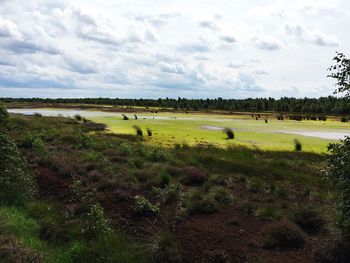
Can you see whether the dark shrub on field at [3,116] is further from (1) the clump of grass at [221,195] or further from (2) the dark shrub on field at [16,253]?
(1) the clump of grass at [221,195]

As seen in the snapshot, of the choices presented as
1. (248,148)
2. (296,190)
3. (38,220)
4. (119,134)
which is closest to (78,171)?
(38,220)

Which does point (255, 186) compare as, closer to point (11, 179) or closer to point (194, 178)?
point (194, 178)

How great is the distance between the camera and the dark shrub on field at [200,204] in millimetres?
14119

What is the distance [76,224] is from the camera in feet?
41.9

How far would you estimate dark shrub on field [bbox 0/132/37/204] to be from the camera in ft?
47.9

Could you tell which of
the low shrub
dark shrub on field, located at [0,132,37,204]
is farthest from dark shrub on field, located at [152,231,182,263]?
dark shrub on field, located at [0,132,37,204]

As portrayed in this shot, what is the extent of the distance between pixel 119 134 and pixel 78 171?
77.4 feet

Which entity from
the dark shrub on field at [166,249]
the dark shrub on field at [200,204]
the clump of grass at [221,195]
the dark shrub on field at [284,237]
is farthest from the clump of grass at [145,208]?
the dark shrub on field at [284,237]

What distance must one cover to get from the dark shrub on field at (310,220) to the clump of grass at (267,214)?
56 cm

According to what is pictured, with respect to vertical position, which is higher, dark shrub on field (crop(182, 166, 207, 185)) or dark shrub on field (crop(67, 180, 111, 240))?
dark shrub on field (crop(182, 166, 207, 185))

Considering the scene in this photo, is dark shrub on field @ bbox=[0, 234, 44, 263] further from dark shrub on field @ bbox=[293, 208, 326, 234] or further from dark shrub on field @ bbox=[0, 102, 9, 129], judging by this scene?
dark shrub on field @ bbox=[293, 208, 326, 234]

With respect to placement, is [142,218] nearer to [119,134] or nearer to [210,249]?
[210,249]

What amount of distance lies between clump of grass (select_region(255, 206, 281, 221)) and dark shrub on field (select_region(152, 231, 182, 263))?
3749 mm

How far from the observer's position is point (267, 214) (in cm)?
1379
